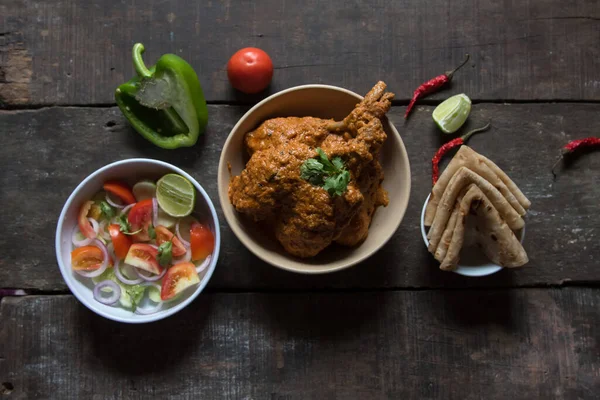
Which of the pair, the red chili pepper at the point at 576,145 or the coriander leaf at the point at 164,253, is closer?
the coriander leaf at the point at 164,253

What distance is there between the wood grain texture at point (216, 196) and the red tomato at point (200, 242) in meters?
0.15

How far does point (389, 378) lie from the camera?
7.63 feet

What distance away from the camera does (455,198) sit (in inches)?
82.4

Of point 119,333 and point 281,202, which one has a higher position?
point 281,202

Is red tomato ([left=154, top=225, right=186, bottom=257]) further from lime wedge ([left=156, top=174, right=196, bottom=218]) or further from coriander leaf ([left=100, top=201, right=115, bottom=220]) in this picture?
coriander leaf ([left=100, top=201, right=115, bottom=220])

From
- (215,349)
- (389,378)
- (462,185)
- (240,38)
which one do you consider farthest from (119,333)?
(462,185)

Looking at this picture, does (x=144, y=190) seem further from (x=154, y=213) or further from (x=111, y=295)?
(x=111, y=295)

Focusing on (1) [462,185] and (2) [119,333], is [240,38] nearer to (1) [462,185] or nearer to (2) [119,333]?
(1) [462,185]

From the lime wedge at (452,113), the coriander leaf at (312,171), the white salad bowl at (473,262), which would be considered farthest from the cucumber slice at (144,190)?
the lime wedge at (452,113)

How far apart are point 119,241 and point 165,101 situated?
596 millimetres

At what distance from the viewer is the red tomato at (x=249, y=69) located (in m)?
2.19

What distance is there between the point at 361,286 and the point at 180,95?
43.9 inches

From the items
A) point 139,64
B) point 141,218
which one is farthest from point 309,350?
point 139,64

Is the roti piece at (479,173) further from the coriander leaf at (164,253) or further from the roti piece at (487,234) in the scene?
the coriander leaf at (164,253)
